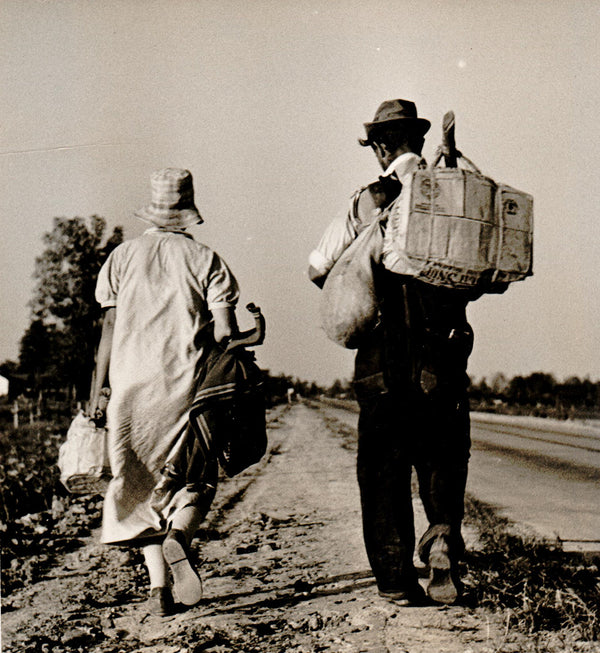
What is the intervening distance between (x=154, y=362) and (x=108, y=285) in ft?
1.30

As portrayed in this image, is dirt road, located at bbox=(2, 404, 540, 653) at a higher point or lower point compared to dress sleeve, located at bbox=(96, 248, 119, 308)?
lower

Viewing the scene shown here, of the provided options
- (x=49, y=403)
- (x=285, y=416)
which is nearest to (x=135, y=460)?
(x=285, y=416)

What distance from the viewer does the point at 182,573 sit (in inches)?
109

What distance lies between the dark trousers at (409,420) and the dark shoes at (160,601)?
0.86m

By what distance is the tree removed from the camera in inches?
144

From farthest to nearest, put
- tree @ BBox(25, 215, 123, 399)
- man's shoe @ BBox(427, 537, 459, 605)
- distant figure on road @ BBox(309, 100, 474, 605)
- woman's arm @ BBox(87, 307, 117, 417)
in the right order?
tree @ BBox(25, 215, 123, 399)
woman's arm @ BBox(87, 307, 117, 417)
distant figure on road @ BBox(309, 100, 474, 605)
man's shoe @ BBox(427, 537, 459, 605)

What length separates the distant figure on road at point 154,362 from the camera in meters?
3.06

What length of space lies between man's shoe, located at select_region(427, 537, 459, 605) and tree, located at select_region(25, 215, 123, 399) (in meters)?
2.02

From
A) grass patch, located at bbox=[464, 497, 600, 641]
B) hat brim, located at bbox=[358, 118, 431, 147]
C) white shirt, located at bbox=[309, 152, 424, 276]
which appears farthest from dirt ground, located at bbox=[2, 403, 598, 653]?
hat brim, located at bbox=[358, 118, 431, 147]

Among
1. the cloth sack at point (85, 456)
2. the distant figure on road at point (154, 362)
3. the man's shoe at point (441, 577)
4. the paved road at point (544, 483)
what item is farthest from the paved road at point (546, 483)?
the cloth sack at point (85, 456)

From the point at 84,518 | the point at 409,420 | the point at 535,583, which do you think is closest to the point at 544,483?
the point at 535,583

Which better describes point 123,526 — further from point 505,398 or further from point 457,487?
point 505,398

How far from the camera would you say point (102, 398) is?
10.3ft

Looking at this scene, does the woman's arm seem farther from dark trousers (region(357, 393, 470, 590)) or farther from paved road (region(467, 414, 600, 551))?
paved road (region(467, 414, 600, 551))
